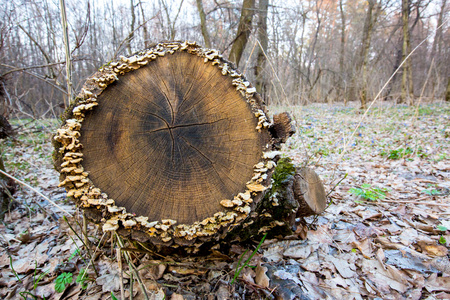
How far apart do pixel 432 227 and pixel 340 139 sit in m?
3.36

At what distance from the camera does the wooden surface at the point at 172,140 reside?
4.14ft

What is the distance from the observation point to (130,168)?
1287 mm

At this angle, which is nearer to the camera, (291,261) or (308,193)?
(291,261)

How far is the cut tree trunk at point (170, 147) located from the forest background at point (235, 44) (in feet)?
1.67

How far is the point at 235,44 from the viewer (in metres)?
6.02

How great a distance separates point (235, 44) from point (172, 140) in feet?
17.8

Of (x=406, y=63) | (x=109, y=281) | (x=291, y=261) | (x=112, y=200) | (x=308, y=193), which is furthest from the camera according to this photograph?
(x=406, y=63)

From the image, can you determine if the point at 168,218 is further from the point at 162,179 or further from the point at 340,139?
the point at 340,139

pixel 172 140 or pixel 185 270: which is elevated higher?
pixel 172 140

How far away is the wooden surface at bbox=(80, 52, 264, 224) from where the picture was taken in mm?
1261

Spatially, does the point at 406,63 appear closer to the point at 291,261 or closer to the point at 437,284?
the point at 437,284

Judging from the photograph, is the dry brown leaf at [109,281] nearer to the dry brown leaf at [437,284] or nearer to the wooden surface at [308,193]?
the wooden surface at [308,193]

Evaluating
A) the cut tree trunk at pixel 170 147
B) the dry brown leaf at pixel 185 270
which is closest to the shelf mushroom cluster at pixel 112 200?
the cut tree trunk at pixel 170 147

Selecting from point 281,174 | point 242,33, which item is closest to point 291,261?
point 281,174
